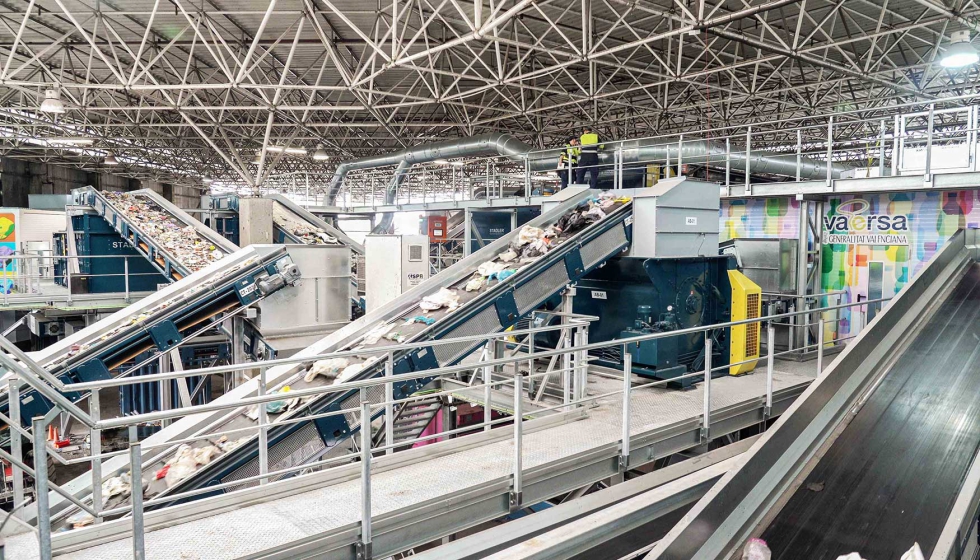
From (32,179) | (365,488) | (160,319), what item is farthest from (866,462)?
(32,179)

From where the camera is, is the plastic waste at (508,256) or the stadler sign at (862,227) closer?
the plastic waste at (508,256)

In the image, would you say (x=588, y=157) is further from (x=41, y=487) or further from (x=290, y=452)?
(x=41, y=487)

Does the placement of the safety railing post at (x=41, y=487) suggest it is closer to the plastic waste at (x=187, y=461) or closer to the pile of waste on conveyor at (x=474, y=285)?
the plastic waste at (x=187, y=461)

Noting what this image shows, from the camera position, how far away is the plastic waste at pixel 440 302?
261 inches

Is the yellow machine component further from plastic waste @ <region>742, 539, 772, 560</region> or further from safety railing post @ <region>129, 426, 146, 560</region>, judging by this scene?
safety railing post @ <region>129, 426, 146, 560</region>

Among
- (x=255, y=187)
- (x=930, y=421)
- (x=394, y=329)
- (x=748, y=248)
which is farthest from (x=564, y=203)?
(x=255, y=187)

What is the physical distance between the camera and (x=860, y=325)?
990 centimetres

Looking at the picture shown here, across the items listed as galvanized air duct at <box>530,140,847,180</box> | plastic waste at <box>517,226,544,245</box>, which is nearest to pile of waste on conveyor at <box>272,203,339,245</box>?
galvanized air duct at <box>530,140,847,180</box>

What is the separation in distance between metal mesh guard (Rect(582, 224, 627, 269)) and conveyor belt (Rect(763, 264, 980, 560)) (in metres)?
3.36

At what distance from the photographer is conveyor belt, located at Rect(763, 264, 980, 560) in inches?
120

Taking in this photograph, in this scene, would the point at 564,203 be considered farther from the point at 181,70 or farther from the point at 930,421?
the point at 181,70

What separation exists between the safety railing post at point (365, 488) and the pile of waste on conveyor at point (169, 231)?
9.81 metres

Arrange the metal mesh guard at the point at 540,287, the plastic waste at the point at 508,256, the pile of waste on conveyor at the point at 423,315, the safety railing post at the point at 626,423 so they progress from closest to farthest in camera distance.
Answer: the safety railing post at the point at 626,423, the pile of waste on conveyor at the point at 423,315, the metal mesh guard at the point at 540,287, the plastic waste at the point at 508,256

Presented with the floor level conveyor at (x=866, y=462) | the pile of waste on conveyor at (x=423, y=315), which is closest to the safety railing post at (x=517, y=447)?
the floor level conveyor at (x=866, y=462)
